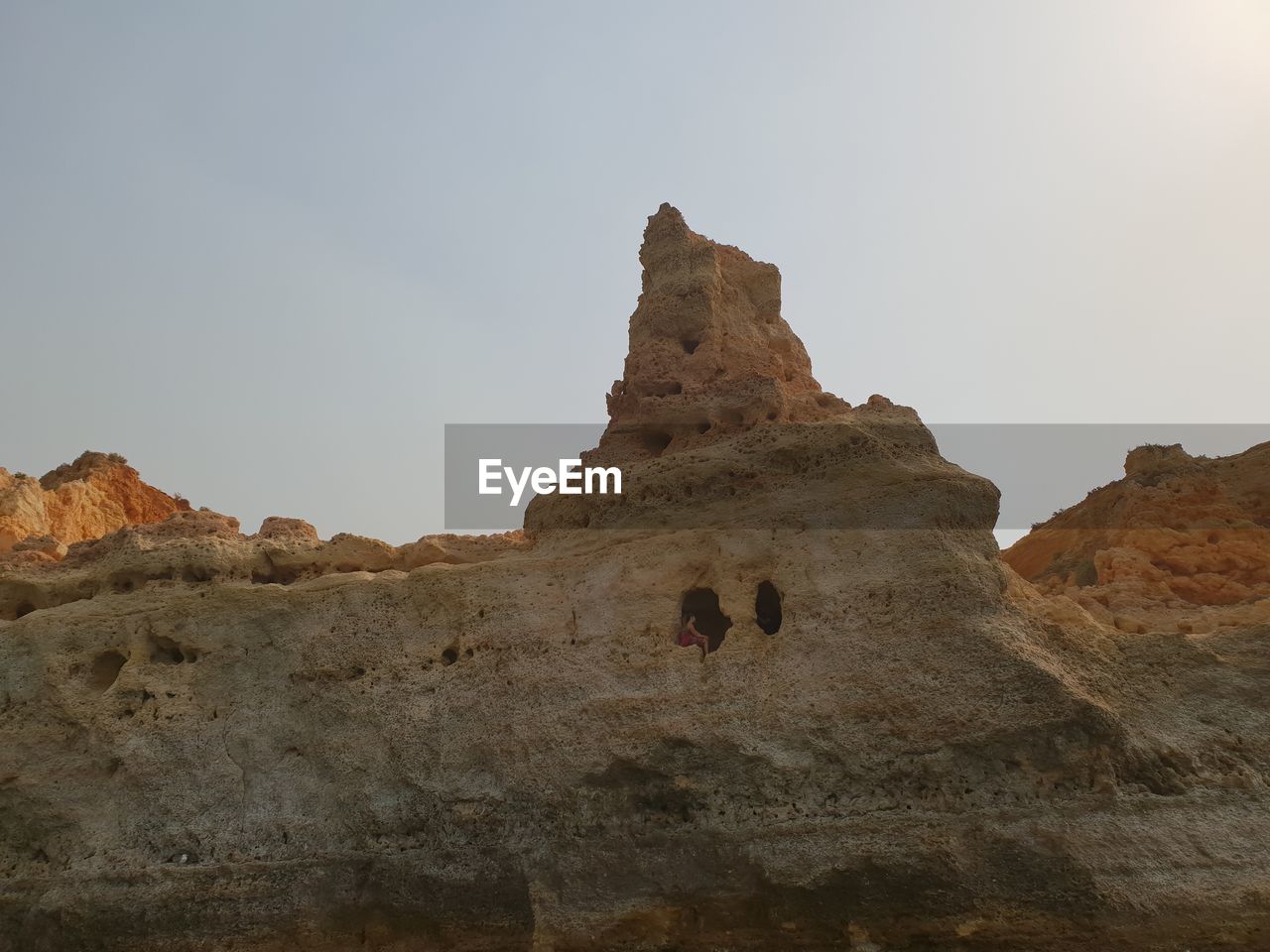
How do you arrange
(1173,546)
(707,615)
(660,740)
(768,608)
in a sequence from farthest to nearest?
(1173,546)
(707,615)
(768,608)
(660,740)

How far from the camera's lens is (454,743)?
32.4 feet

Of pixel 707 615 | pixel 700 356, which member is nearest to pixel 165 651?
pixel 707 615

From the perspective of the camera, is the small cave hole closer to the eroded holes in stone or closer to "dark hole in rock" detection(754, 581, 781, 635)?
the eroded holes in stone

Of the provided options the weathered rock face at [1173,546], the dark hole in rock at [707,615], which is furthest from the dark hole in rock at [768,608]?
the weathered rock face at [1173,546]

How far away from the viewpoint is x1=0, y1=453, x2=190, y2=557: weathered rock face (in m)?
15.2

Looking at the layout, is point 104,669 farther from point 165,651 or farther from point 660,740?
point 660,740

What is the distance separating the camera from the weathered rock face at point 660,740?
833cm

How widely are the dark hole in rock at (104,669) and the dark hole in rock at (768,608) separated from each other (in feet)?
24.0

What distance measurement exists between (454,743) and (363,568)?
3.37m

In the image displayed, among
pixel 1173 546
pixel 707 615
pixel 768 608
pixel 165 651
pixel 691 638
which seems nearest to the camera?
pixel 691 638

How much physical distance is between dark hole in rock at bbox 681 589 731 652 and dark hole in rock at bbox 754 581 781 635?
417mm

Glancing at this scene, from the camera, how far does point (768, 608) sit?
10.9 m

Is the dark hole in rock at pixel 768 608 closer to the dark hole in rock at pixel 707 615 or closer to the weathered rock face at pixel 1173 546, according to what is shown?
the dark hole in rock at pixel 707 615

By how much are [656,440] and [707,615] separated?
2705 millimetres
